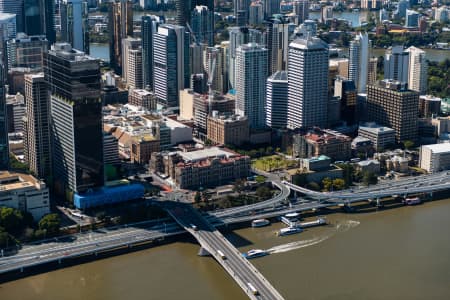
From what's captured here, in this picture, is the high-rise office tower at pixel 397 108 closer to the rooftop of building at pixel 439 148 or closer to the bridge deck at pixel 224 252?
the rooftop of building at pixel 439 148

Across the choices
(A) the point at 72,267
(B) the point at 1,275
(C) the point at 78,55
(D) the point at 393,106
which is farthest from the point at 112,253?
→ (D) the point at 393,106

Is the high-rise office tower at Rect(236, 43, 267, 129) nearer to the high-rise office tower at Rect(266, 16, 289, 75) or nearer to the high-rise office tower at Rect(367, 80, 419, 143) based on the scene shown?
the high-rise office tower at Rect(367, 80, 419, 143)

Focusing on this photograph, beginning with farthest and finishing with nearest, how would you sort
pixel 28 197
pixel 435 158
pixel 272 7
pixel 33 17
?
pixel 272 7
pixel 33 17
pixel 435 158
pixel 28 197

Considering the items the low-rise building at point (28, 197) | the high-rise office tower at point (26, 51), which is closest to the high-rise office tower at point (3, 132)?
the low-rise building at point (28, 197)

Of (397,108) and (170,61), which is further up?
(170,61)

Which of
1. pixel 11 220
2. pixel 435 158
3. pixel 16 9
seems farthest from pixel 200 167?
pixel 16 9

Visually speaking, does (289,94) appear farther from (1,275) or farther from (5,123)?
(1,275)

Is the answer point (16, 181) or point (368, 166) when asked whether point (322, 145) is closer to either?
point (368, 166)
